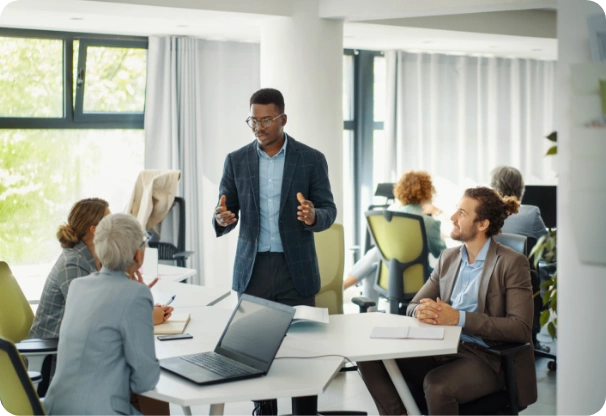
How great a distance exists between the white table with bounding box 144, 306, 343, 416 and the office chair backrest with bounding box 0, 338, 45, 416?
1.15 feet

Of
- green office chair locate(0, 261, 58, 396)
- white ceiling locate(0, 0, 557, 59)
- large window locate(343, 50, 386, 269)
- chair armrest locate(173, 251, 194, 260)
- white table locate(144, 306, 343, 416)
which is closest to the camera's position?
white table locate(144, 306, 343, 416)

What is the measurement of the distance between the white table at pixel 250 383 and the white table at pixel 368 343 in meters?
0.10

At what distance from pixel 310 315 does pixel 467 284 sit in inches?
30.7

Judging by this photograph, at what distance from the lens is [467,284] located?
3457 millimetres

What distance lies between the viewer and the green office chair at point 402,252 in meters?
5.26

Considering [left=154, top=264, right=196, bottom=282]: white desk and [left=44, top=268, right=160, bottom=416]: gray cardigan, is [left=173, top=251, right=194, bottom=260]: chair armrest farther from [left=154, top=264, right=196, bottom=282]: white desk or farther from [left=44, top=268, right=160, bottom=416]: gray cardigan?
[left=44, top=268, right=160, bottom=416]: gray cardigan

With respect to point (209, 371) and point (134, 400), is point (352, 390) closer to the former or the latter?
point (134, 400)

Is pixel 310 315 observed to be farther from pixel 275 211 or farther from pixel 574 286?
pixel 574 286

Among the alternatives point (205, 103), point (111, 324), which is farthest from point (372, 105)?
point (111, 324)

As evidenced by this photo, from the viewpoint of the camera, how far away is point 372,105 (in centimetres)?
798

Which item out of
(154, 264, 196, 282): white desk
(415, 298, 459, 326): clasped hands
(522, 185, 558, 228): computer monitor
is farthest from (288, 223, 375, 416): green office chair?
(522, 185, 558, 228): computer monitor

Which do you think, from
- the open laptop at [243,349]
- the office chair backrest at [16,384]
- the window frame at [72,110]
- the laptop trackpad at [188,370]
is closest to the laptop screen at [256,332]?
the open laptop at [243,349]

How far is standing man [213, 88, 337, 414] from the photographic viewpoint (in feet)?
11.4

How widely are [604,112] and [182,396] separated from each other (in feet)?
5.13
